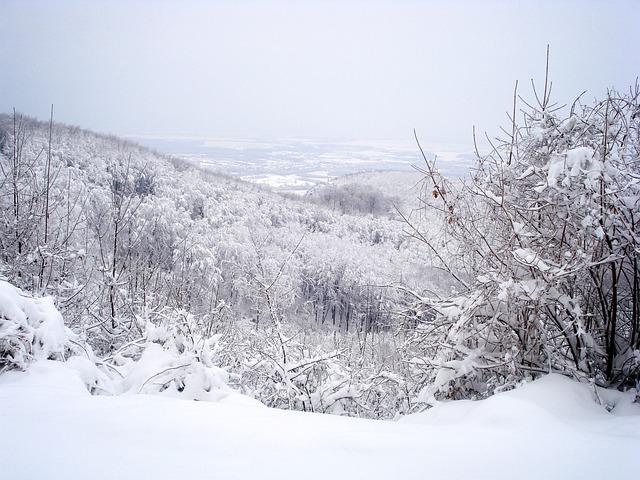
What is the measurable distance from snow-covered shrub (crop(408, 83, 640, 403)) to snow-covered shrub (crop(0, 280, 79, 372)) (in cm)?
320

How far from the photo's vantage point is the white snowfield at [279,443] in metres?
1.60

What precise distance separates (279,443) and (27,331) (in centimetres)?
235

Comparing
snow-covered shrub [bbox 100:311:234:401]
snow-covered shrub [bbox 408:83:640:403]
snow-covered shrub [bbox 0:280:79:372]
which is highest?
snow-covered shrub [bbox 408:83:640:403]

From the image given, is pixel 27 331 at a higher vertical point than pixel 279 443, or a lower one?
lower

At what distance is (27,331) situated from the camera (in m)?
3.00

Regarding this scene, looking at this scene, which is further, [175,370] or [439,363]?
[439,363]

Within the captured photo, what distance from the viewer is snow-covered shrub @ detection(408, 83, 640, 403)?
9.82 feet

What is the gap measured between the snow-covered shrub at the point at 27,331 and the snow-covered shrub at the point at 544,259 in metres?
3.20

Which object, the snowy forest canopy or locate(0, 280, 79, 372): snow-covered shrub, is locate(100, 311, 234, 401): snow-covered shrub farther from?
locate(0, 280, 79, 372): snow-covered shrub

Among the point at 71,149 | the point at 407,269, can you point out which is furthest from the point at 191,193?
the point at 407,269

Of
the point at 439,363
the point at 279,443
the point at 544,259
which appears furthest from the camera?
the point at 439,363

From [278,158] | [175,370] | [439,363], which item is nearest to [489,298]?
[439,363]

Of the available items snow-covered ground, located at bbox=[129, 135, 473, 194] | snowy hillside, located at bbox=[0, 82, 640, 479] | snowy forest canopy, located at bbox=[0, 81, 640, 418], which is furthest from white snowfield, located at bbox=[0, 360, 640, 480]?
snow-covered ground, located at bbox=[129, 135, 473, 194]

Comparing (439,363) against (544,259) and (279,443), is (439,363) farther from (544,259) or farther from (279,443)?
(279,443)
